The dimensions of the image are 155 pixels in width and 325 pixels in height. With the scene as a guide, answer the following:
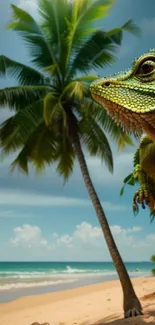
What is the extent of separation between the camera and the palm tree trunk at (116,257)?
1327 centimetres

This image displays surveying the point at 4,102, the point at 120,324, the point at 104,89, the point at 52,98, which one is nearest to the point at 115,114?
the point at 104,89

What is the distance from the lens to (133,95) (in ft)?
13.6

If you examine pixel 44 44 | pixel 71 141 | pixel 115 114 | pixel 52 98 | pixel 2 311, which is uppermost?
pixel 44 44

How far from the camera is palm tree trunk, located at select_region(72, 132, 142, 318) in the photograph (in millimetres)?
13273

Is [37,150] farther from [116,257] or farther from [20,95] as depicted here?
[116,257]

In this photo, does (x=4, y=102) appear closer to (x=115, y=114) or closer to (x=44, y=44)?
(x=44, y=44)

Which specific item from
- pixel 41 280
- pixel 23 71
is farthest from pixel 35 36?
pixel 41 280

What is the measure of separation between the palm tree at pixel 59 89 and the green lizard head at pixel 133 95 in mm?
11539

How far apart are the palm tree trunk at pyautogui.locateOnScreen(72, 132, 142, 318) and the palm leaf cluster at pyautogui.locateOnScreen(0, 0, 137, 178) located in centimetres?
152

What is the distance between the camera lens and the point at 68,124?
16375 mm

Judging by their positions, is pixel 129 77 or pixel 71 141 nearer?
pixel 129 77

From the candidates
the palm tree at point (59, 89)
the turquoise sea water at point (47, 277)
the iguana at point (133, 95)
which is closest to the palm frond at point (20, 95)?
the palm tree at point (59, 89)

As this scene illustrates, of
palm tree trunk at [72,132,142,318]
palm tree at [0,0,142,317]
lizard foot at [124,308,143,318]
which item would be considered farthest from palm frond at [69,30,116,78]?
lizard foot at [124,308,143,318]

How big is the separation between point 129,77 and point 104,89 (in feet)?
0.83
